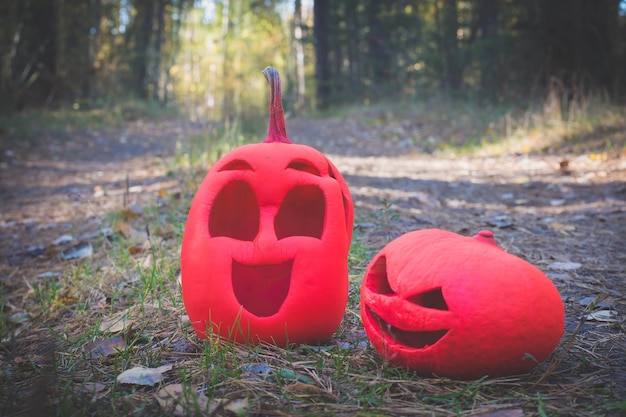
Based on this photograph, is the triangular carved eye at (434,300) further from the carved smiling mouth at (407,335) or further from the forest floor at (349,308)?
the forest floor at (349,308)

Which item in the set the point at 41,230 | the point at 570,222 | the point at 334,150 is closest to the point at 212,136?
the point at 334,150

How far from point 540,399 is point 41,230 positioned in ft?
13.4

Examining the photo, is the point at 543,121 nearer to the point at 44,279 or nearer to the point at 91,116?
the point at 44,279

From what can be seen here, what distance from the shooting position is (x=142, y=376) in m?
1.48

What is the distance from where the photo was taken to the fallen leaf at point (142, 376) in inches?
57.4

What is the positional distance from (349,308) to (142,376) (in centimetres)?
96

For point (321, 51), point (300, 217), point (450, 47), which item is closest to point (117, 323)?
point (300, 217)

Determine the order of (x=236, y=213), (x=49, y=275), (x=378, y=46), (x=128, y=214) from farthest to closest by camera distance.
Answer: (x=378, y=46) < (x=128, y=214) < (x=49, y=275) < (x=236, y=213)

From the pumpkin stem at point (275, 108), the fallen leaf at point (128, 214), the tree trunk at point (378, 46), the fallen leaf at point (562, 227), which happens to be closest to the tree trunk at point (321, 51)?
the tree trunk at point (378, 46)

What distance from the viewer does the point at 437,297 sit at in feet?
5.38

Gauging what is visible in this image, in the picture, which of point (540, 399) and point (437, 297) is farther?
point (437, 297)

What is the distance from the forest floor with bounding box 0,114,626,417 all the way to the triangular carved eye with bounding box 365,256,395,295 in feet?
0.70

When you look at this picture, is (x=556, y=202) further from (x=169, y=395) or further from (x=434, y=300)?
(x=169, y=395)

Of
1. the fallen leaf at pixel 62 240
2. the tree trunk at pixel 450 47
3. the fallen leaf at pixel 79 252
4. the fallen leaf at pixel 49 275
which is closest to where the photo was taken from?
the fallen leaf at pixel 49 275
